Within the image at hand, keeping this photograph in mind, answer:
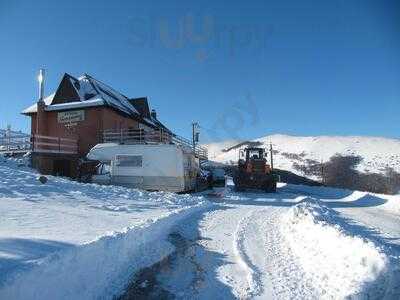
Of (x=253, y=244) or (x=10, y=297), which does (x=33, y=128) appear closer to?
(x=253, y=244)

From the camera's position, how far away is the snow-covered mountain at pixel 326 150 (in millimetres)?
91319

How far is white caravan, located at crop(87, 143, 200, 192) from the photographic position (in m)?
25.1

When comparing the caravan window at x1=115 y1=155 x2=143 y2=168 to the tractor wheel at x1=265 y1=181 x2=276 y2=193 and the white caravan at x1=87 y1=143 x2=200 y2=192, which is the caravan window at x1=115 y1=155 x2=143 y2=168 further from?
the tractor wheel at x1=265 y1=181 x2=276 y2=193

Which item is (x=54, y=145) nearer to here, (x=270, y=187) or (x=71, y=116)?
(x=71, y=116)

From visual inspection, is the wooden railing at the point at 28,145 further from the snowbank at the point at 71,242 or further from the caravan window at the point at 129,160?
the snowbank at the point at 71,242

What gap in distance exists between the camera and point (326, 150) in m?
110

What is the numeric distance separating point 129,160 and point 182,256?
17.5 meters

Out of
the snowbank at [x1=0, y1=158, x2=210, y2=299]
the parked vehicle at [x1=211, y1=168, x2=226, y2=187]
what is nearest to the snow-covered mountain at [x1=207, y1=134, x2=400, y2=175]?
the parked vehicle at [x1=211, y1=168, x2=226, y2=187]

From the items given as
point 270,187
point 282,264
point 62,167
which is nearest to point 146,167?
point 62,167

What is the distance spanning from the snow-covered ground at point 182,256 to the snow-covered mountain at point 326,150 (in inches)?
2842

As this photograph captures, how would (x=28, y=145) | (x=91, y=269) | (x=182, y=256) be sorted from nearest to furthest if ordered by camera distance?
(x=91, y=269) < (x=182, y=256) < (x=28, y=145)

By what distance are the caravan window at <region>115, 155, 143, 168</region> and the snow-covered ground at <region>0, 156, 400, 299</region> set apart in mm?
12153

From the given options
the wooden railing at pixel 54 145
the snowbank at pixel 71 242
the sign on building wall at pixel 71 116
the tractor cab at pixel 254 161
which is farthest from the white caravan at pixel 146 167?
the snowbank at pixel 71 242

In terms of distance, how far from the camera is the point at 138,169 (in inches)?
1000
